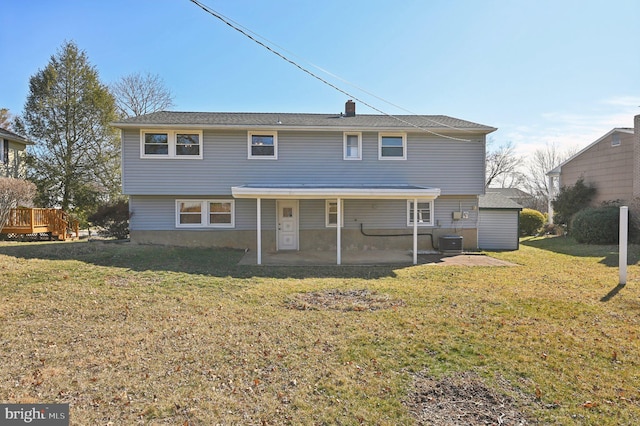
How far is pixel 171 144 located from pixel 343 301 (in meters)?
10.1

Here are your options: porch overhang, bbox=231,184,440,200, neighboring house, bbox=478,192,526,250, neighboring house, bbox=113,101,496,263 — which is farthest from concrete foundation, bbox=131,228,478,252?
porch overhang, bbox=231,184,440,200

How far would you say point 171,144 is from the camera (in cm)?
1368

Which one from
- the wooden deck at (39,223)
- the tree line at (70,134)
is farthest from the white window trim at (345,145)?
the tree line at (70,134)

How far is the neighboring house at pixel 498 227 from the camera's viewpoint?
16.2 m

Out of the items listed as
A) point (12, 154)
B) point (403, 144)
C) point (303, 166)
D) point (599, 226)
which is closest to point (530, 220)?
point (599, 226)

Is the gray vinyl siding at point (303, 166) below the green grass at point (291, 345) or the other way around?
the other way around

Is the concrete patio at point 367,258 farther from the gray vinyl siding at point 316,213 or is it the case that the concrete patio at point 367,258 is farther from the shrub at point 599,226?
the shrub at point 599,226

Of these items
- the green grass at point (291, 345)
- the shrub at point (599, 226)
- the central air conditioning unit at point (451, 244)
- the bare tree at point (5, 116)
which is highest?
the bare tree at point (5, 116)

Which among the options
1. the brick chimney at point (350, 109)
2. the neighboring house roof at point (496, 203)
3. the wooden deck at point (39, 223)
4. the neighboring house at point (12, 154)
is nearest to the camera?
the wooden deck at point (39, 223)

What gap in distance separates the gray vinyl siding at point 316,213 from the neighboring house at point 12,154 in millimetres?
12476

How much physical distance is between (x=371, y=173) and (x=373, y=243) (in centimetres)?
295

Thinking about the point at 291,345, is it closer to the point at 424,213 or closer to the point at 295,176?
the point at 295,176

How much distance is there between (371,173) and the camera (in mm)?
14406

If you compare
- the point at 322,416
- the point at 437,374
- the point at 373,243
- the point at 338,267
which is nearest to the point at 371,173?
the point at 373,243
